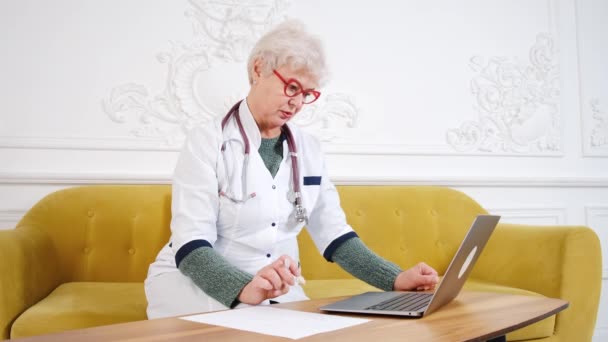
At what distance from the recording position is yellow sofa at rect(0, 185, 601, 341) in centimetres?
180

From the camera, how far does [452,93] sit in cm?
313

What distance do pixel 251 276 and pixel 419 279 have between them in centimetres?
42

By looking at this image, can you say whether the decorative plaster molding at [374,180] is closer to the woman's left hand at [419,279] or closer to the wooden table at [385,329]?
the woman's left hand at [419,279]

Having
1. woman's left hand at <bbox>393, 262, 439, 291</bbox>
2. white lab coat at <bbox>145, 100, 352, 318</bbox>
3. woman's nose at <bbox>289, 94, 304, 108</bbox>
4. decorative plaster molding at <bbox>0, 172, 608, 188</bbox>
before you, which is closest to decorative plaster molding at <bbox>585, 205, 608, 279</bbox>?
decorative plaster molding at <bbox>0, 172, 608, 188</bbox>

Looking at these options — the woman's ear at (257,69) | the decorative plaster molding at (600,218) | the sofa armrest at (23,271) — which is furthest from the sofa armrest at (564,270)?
the sofa armrest at (23,271)

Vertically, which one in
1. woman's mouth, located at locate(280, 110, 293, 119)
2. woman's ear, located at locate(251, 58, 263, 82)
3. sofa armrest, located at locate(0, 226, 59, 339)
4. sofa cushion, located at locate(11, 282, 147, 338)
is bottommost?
sofa cushion, located at locate(11, 282, 147, 338)

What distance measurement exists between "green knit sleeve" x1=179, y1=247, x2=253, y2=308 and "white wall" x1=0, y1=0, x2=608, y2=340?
4.45ft

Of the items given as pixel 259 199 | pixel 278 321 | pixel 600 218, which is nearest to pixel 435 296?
pixel 278 321

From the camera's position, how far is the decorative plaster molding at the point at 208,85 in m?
2.65

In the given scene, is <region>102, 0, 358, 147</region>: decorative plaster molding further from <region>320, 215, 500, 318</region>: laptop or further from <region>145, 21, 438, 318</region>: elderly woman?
<region>320, 215, 500, 318</region>: laptop

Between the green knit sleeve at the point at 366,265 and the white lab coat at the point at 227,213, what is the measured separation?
61 millimetres

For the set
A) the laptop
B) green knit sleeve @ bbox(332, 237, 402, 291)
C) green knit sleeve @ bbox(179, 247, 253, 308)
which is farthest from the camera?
green knit sleeve @ bbox(332, 237, 402, 291)

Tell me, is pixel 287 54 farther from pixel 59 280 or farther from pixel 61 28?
pixel 61 28

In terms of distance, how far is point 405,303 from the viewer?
113 centimetres
